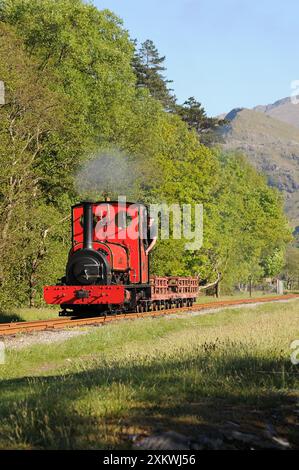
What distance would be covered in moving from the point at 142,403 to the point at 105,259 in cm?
1499

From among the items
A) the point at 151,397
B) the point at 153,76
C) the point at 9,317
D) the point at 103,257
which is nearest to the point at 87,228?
the point at 103,257

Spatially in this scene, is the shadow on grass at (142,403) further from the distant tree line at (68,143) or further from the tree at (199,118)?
the tree at (199,118)

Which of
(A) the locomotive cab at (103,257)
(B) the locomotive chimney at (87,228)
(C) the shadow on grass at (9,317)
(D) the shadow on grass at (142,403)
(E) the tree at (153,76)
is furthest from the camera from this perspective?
(E) the tree at (153,76)

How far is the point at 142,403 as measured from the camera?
23.0 feet

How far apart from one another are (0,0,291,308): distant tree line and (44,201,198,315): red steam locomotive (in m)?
4.21

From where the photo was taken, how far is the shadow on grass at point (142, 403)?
5.91m

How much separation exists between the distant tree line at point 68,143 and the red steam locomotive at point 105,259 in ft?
13.8

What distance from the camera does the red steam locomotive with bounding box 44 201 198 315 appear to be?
2184 cm

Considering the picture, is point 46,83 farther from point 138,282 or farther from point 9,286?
point 138,282

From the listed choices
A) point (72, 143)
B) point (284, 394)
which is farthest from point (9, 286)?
point (284, 394)

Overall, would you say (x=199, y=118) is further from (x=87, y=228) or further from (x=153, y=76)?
(x=87, y=228)

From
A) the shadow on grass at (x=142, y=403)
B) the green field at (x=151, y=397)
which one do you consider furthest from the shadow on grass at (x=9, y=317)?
the shadow on grass at (x=142, y=403)

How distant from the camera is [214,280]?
5475 centimetres

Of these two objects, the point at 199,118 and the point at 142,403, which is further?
the point at 199,118
